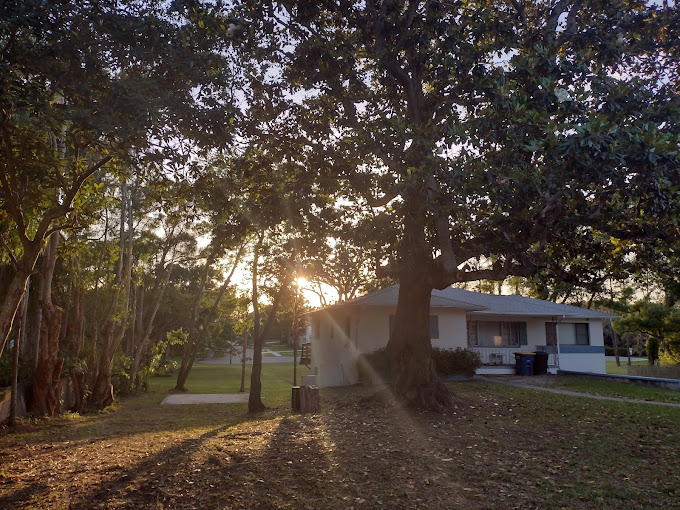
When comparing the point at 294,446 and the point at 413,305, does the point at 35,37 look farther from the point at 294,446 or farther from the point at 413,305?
the point at 413,305

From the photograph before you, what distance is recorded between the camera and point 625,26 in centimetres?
1089

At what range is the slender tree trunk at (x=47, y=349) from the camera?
14781 millimetres

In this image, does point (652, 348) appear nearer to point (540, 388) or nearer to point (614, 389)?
point (614, 389)

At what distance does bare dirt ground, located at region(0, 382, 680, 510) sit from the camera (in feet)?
21.6

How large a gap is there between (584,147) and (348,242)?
6921 mm

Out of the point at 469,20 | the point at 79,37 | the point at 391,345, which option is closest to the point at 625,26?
the point at 469,20

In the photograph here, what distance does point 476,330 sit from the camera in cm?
2730

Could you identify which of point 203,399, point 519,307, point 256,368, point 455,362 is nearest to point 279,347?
point 519,307

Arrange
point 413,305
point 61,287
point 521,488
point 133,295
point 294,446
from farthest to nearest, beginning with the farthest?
point 133,295 < point 61,287 < point 413,305 < point 294,446 < point 521,488

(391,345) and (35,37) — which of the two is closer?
(35,37)

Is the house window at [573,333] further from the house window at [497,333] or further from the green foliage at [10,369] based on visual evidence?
the green foliage at [10,369]

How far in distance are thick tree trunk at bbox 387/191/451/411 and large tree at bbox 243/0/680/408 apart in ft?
0.11

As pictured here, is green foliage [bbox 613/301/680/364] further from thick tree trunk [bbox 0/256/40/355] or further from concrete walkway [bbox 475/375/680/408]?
thick tree trunk [bbox 0/256/40/355]

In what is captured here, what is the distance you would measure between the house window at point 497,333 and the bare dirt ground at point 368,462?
547 inches
